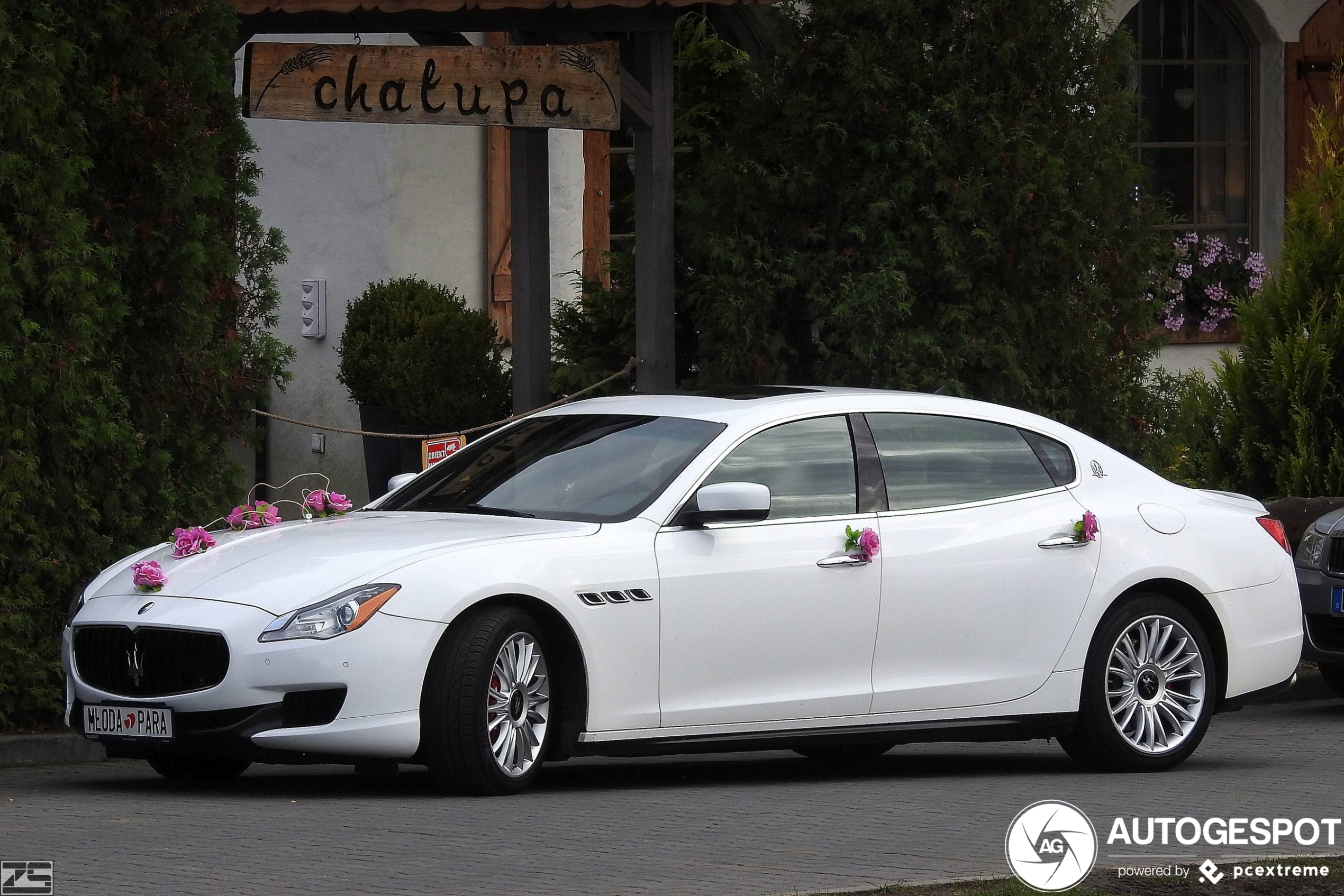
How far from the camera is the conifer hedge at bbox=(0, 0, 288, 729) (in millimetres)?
9875

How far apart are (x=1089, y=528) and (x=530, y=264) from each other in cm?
544

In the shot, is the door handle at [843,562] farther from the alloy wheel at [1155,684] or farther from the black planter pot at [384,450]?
the black planter pot at [384,450]

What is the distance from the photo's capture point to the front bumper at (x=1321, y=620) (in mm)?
11836

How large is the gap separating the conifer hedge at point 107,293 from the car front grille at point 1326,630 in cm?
575

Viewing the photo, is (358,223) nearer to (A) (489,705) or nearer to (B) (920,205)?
(B) (920,205)

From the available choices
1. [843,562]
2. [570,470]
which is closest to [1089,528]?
[843,562]

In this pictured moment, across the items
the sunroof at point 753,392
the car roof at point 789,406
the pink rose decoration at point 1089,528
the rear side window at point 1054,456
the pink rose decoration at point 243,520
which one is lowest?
the pink rose decoration at point 1089,528

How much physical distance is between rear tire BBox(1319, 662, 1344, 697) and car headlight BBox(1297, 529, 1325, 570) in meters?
0.64

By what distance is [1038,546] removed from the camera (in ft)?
30.2

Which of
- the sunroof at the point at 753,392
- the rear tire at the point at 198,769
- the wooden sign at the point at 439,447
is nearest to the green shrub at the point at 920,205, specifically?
the wooden sign at the point at 439,447

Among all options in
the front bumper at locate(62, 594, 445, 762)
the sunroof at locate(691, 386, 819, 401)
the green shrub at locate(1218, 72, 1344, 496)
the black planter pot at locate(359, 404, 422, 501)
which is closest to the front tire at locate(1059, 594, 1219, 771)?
the sunroof at locate(691, 386, 819, 401)

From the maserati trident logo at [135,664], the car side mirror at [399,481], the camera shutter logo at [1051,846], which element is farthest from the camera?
the car side mirror at [399,481]

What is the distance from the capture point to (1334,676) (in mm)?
12523

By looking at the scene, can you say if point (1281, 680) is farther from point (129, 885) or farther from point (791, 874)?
point (129, 885)
